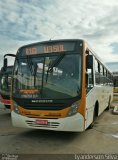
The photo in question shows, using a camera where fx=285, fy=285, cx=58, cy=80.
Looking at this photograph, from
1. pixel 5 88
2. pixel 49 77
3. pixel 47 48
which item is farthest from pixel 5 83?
pixel 49 77

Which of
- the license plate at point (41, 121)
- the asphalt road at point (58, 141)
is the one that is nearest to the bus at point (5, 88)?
the asphalt road at point (58, 141)

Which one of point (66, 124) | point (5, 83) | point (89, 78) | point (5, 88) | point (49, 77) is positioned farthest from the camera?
point (5, 83)

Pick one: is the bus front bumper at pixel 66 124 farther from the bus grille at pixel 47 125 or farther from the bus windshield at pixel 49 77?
the bus windshield at pixel 49 77

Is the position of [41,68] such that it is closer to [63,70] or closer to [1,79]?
[63,70]

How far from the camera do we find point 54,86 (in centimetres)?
859

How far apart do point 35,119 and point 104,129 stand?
3.18 meters

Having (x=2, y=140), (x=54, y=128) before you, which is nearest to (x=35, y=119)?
(x=54, y=128)

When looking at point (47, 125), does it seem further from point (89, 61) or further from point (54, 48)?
point (54, 48)

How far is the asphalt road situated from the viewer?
7.53 metres

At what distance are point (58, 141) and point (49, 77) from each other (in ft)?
6.45

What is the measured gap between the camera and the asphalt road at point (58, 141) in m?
7.53

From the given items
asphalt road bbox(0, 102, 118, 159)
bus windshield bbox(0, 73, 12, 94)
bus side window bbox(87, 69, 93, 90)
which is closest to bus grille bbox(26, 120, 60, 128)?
asphalt road bbox(0, 102, 118, 159)

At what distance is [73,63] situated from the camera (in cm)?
865

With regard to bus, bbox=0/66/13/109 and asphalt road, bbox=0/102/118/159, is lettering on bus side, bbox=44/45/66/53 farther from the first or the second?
bus, bbox=0/66/13/109
